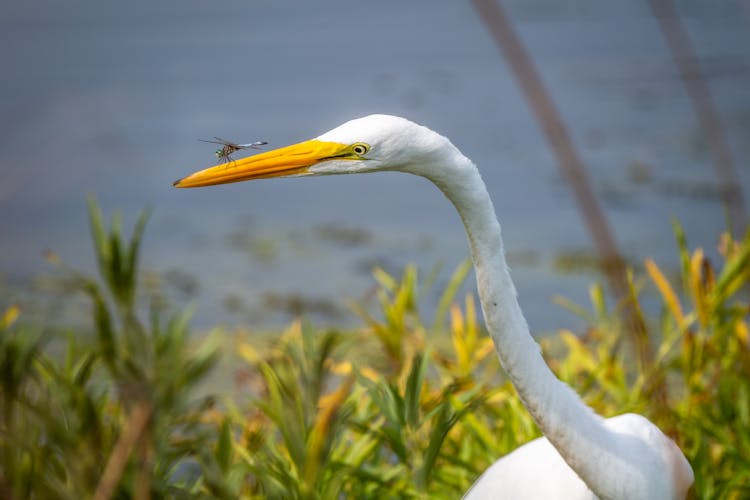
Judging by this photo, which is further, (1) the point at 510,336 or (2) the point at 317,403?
(1) the point at 510,336

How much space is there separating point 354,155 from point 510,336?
1.36 feet

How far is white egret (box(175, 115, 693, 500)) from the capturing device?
1.59 metres

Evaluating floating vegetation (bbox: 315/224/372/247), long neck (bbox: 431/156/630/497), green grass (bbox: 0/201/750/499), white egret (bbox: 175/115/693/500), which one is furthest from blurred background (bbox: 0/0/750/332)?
long neck (bbox: 431/156/630/497)

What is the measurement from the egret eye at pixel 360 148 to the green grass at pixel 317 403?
1.02ft

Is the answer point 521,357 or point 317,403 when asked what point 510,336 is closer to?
point 521,357

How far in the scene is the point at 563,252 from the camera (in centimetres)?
511

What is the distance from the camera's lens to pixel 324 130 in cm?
615

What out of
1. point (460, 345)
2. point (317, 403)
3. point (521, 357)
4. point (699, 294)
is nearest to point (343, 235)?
point (460, 345)

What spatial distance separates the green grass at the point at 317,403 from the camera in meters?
1.19

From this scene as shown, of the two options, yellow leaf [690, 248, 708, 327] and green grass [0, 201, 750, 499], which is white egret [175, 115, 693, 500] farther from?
yellow leaf [690, 248, 708, 327]

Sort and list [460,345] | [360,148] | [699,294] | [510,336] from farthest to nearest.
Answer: [460,345]
[699,294]
[510,336]
[360,148]

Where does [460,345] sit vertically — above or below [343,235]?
above

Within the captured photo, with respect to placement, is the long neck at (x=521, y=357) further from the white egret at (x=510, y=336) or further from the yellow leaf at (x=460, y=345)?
the yellow leaf at (x=460, y=345)

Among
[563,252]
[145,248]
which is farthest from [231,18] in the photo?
[563,252]
